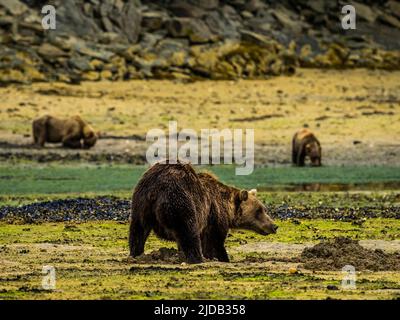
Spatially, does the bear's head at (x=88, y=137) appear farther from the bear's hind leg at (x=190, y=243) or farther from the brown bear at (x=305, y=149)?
the bear's hind leg at (x=190, y=243)

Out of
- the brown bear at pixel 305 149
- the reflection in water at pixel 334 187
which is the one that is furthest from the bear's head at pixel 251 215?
the brown bear at pixel 305 149

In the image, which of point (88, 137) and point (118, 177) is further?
point (88, 137)

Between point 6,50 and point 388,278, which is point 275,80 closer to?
point 6,50

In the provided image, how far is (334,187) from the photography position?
2652 centimetres

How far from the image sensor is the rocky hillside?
43.0 m

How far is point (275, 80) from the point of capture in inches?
1735

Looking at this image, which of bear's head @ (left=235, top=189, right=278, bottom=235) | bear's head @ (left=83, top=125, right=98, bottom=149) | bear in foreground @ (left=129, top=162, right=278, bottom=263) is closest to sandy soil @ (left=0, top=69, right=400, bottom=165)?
bear's head @ (left=83, top=125, right=98, bottom=149)

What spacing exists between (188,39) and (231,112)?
977 cm

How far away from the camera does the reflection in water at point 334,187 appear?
84.8ft

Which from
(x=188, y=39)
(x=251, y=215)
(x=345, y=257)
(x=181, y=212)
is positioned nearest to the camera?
(x=181, y=212)

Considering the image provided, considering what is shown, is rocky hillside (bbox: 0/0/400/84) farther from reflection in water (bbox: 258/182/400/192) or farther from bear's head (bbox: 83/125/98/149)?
reflection in water (bbox: 258/182/400/192)

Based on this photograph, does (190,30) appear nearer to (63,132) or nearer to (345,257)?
A: (63,132)

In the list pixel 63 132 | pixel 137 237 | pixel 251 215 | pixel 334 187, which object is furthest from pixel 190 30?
pixel 137 237
